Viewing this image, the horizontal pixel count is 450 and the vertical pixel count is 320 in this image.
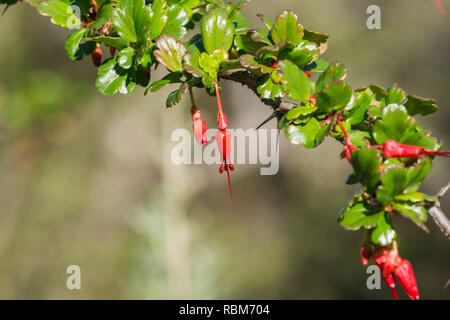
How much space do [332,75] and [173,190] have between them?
4.88 feet

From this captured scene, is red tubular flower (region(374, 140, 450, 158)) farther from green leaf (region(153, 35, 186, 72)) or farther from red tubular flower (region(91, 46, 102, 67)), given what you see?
red tubular flower (region(91, 46, 102, 67))

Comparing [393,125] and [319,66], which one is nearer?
[393,125]

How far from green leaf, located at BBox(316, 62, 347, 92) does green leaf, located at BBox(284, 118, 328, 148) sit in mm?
48

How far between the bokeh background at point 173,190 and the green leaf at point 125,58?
51.1 inches

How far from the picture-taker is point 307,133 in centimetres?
58

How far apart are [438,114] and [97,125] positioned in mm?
2389

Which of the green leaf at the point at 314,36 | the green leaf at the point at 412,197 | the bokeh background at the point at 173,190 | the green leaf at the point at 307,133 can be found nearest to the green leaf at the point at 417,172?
the green leaf at the point at 412,197

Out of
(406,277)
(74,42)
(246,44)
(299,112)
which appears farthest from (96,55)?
(406,277)

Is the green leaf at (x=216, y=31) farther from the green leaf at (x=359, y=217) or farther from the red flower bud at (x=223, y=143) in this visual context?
the green leaf at (x=359, y=217)

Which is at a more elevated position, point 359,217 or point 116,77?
point 116,77

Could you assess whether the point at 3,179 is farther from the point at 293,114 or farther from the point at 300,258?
the point at 293,114

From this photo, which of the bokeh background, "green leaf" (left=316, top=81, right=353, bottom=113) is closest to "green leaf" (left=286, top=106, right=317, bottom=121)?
"green leaf" (left=316, top=81, right=353, bottom=113)

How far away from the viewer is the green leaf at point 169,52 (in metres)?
0.59

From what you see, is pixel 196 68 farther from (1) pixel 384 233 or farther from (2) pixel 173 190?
(2) pixel 173 190
